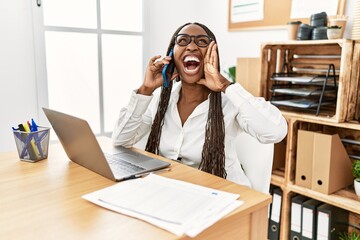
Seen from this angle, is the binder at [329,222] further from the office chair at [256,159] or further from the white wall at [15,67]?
the white wall at [15,67]

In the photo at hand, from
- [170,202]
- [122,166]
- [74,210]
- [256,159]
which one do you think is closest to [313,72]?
[256,159]

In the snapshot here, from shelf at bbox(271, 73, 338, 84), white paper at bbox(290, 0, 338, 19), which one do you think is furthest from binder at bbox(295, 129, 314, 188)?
white paper at bbox(290, 0, 338, 19)

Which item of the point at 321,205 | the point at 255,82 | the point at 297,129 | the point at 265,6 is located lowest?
the point at 321,205

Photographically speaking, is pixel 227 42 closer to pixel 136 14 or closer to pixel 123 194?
pixel 136 14

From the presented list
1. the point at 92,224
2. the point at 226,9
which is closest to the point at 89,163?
the point at 92,224

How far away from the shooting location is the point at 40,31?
225cm

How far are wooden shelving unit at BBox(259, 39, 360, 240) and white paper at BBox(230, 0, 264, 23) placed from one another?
36 cm

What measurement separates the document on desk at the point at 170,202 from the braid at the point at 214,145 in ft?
1.16

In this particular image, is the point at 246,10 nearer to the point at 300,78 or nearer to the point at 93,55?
the point at 300,78

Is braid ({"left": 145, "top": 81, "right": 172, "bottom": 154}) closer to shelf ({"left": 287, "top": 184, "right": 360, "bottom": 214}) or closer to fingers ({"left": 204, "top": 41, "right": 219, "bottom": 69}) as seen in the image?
fingers ({"left": 204, "top": 41, "right": 219, "bottom": 69})

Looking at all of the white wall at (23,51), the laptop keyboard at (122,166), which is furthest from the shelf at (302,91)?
the laptop keyboard at (122,166)

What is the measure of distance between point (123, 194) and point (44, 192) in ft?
0.72

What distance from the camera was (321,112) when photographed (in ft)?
6.29

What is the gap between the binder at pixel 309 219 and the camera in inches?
74.8
